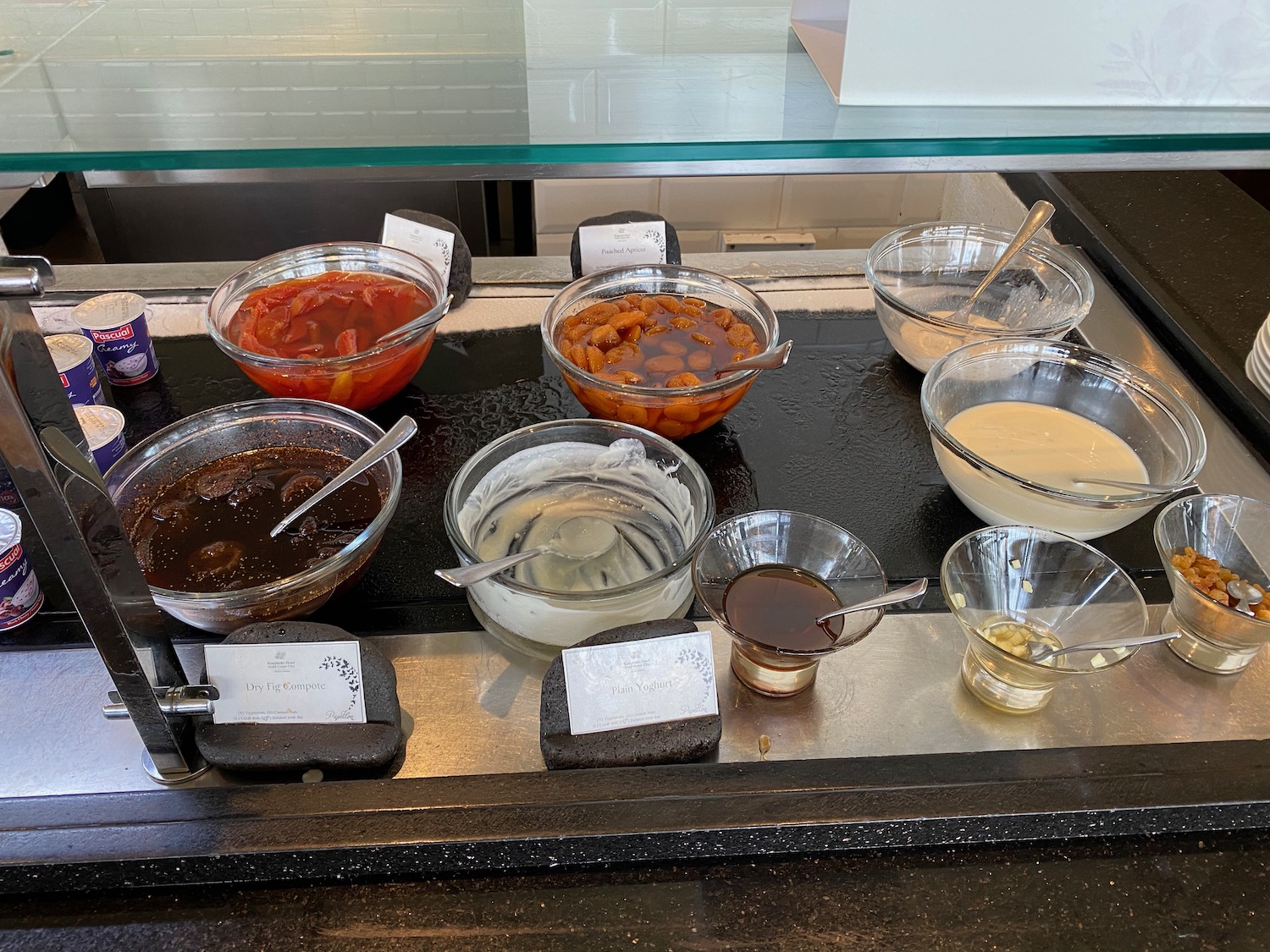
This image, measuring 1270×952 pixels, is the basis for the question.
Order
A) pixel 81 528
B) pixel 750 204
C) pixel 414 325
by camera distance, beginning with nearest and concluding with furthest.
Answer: pixel 81 528 → pixel 414 325 → pixel 750 204

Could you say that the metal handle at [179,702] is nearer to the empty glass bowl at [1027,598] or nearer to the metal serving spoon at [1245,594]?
the empty glass bowl at [1027,598]

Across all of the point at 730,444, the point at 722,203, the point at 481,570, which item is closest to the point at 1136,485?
the point at 730,444

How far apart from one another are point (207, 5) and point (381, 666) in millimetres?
661

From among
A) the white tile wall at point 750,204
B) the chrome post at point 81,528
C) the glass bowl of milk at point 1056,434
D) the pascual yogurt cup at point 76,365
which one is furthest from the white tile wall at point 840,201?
the chrome post at point 81,528

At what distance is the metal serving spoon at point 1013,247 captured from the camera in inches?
45.4

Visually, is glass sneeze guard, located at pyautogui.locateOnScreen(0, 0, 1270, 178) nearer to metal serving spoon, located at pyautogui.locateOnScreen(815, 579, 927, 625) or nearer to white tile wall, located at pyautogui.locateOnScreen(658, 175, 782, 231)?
metal serving spoon, located at pyautogui.locateOnScreen(815, 579, 927, 625)

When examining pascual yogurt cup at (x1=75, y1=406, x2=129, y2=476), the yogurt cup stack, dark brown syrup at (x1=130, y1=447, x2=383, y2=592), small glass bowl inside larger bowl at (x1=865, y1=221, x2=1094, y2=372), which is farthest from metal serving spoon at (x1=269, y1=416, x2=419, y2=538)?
the yogurt cup stack

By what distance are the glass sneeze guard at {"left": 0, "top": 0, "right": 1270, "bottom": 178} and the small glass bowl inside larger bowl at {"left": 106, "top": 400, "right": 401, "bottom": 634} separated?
1.13 feet

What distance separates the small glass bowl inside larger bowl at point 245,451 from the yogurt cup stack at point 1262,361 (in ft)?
3.57

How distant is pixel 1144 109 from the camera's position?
82 cm

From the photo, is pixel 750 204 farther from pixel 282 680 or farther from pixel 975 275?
pixel 282 680

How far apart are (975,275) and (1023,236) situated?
0.49 ft

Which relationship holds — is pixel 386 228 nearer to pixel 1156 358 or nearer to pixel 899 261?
pixel 899 261

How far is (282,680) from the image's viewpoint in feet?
2.69
